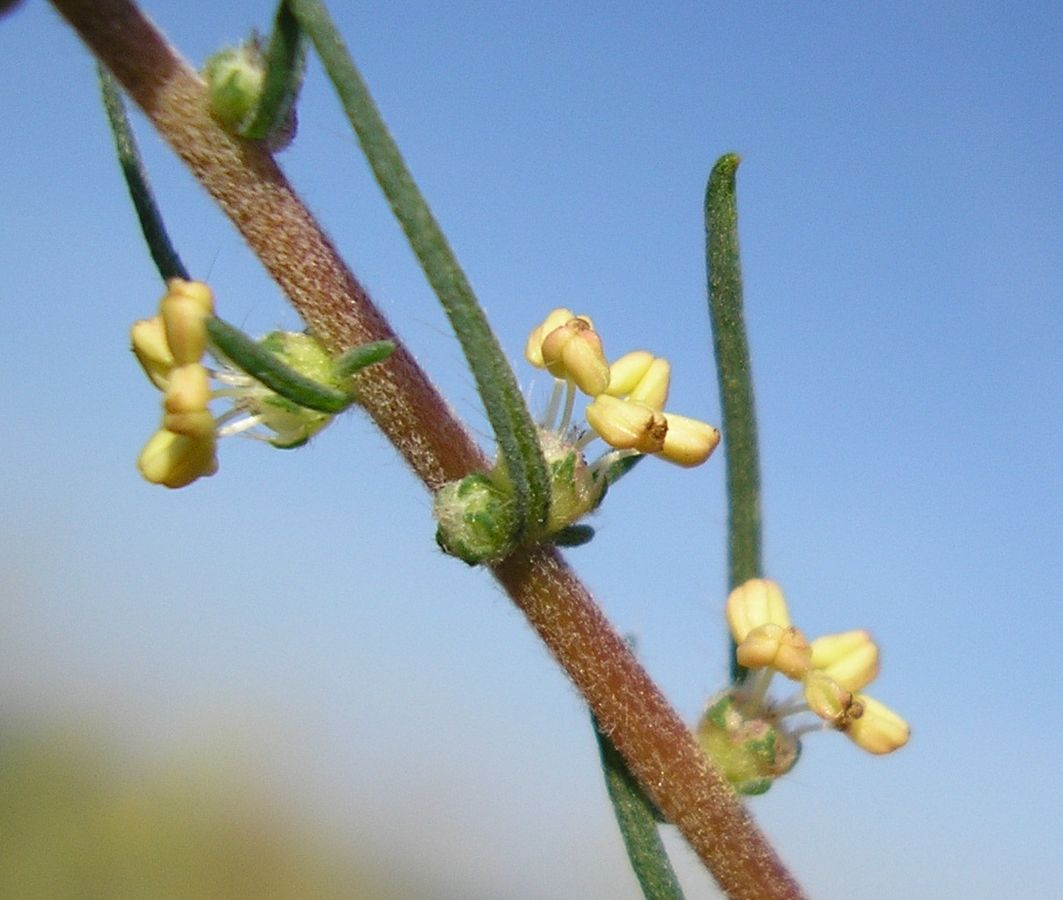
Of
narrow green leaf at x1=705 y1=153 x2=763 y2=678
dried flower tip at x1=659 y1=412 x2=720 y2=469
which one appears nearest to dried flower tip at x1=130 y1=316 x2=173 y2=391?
dried flower tip at x1=659 y1=412 x2=720 y2=469

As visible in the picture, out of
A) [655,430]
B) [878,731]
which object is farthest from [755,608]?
[655,430]

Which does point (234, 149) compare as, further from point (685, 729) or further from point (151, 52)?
point (685, 729)

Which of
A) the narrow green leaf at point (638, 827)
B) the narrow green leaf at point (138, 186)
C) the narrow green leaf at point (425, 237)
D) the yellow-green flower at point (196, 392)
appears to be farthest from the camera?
the narrow green leaf at point (138, 186)

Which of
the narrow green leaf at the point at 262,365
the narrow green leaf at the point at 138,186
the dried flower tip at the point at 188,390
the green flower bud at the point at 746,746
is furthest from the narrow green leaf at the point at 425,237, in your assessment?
the green flower bud at the point at 746,746

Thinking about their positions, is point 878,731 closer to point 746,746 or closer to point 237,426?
point 746,746

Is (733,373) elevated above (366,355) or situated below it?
above

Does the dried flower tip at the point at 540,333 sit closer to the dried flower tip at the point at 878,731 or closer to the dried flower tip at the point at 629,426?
the dried flower tip at the point at 629,426

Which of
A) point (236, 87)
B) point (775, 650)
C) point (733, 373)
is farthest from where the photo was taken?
point (733, 373)

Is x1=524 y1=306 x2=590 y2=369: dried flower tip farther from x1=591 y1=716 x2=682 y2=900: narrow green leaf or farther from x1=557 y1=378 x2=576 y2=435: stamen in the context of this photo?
x1=591 y1=716 x2=682 y2=900: narrow green leaf
